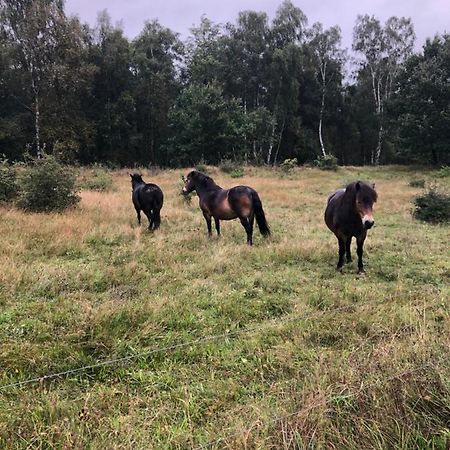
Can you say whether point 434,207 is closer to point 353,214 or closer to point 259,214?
point 259,214

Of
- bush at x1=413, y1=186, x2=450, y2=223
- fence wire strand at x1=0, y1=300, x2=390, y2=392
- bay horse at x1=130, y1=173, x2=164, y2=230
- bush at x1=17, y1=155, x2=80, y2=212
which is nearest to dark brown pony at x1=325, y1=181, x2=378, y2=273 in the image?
fence wire strand at x1=0, y1=300, x2=390, y2=392

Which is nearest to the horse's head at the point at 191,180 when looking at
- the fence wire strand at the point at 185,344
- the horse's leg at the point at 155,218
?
the horse's leg at the point at 155,218

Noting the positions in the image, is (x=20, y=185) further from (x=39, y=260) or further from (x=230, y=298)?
(x=230, y=298)

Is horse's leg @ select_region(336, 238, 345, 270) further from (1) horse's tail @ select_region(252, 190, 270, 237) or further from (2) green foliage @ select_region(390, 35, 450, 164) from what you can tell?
(2) green foliage @ select_region(390, 35, 450, 164)

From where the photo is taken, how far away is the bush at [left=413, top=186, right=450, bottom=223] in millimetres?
12289

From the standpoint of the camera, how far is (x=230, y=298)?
5336 millimetres

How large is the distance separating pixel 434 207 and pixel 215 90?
24.8 m

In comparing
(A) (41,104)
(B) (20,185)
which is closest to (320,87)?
(A) (41,104)

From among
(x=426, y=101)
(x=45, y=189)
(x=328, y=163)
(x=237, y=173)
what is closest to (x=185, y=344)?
(x=45, y=189)

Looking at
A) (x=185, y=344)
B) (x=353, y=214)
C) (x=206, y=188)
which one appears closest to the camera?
(x=185, y=344)

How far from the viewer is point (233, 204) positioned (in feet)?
29.2

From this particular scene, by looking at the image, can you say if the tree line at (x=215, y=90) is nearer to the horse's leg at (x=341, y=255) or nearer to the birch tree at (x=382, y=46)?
the birch tree at (x=382, y=46)

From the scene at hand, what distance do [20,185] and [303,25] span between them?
3472 cm

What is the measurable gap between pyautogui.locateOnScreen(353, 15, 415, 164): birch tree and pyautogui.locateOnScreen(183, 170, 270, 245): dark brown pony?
31867mm
